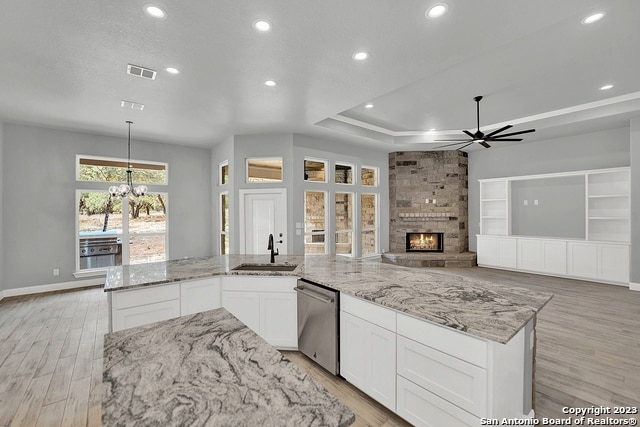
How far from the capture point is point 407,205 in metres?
7.58

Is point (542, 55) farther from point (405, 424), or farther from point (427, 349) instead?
point (405, 424)

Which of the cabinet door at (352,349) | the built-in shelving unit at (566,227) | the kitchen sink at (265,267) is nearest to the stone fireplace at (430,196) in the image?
the built-in shelving unit at (566,227)

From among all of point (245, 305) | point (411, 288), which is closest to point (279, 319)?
point (245, 305)

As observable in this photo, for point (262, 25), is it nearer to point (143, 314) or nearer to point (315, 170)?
point (143, 314)

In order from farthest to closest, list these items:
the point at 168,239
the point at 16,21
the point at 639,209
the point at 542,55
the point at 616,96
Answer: the point at 168,239
the point at 639,209
the point at 616,96
the point at 542,55
the point at 16,21

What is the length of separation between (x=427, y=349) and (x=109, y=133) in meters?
6.57

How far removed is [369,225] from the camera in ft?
24.6

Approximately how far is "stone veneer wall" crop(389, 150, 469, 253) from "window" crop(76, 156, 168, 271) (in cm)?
555

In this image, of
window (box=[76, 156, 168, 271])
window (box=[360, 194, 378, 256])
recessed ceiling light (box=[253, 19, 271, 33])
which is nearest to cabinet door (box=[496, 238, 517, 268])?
window (box=[360, 194, 378, 256])

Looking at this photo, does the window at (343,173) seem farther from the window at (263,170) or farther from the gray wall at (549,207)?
the gray wall at (549,207)

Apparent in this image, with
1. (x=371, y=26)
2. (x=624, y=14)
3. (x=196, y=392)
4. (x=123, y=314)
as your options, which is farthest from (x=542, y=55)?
(x=123, y=314)

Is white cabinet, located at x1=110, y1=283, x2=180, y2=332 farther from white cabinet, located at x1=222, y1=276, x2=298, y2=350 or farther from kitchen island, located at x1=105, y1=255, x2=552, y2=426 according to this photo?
white cabinet, located at x1=222, y1=276, x2=298, y2=350

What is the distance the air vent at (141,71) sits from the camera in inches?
121

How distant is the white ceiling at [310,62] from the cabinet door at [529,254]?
245cm
